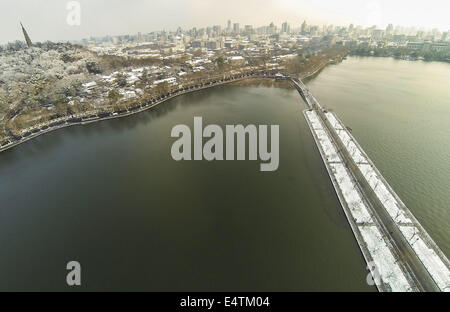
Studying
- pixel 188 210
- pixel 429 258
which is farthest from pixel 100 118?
pixel 429 258

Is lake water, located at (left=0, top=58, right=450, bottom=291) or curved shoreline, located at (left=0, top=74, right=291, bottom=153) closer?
lake water, located at (left=0, top=58, right=450, bottom=291)

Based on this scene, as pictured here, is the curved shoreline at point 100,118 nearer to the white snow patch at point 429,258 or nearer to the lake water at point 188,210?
the lake water at point 188,210

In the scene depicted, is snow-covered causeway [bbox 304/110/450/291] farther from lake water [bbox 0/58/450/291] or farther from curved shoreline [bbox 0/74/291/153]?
curved shoreline [bbox 0/74/291/153]

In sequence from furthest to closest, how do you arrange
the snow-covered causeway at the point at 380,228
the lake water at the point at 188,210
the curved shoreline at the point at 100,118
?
the curved shoreline at the point at 100,118 → the lake water at the point at 188,210 → the snow-covered causeway at the point at 380,228

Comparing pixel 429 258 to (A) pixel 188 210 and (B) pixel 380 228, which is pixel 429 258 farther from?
(A) pixel 188 210

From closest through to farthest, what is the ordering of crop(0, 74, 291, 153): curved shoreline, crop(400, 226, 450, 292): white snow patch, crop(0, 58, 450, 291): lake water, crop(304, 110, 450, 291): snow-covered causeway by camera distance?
1. crop(400, 226, 450, 292): white snow patch
2. crop(304, 110, 450, 291): snow-covered causeway
3. crop(0, 58, 450, 291): lake water
4. crop(0, 74, 291, 153): curved shoreline

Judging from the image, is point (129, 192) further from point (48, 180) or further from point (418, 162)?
point (418, 162)

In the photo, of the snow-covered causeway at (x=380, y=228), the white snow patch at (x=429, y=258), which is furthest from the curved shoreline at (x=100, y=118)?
the white snow patch at (x=429, y=258)

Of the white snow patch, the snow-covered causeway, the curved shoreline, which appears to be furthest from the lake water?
the white snow patch

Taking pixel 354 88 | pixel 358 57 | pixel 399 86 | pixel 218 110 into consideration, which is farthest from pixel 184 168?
pixel 358 57
